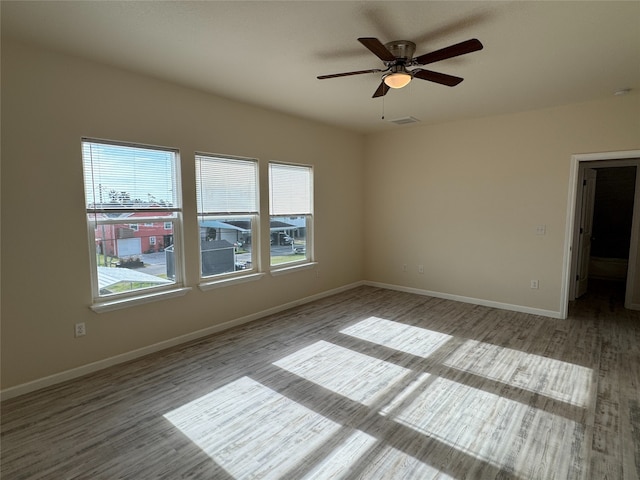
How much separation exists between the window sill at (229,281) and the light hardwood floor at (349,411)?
570mm

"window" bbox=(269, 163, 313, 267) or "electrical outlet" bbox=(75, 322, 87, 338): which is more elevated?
"window" bbox=(269, 163, 313, 267)

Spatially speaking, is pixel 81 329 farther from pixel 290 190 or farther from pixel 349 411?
pixel 290 190

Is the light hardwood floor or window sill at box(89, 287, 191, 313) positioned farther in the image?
window sill at box(89, 287, 191, 313)

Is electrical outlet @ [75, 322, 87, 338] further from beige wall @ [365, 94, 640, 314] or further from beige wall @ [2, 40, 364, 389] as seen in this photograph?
beige wall @ [365, 94, 640, 314]

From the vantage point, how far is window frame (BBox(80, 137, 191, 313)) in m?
3.01

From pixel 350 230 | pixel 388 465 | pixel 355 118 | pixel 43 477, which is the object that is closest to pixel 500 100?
pixel 355 118

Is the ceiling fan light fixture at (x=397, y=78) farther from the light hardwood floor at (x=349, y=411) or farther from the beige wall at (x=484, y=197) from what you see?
the beige wall at (x=484, y=197)

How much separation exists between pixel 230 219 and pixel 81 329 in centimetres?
185

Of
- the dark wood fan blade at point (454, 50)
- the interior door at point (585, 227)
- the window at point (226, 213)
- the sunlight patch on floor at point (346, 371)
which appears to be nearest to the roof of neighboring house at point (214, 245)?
the window at point (226, 213)

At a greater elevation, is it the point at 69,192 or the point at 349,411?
the point at 69,192

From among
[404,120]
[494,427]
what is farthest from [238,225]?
[494,427]

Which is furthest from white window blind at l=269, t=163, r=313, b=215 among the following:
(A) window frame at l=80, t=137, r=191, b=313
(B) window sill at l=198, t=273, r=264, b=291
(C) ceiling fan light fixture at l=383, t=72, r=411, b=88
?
(C) ceiling fan light fixture at l=383, t=72, r=411, b=88

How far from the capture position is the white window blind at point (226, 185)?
380 centimetres

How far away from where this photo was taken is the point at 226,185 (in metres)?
4.04
